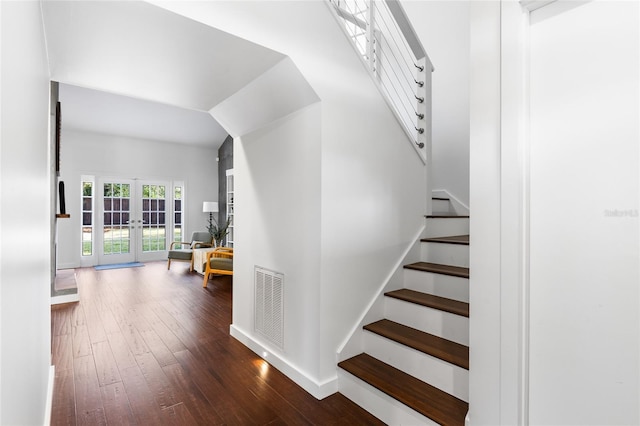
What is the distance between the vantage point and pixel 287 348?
2.45m

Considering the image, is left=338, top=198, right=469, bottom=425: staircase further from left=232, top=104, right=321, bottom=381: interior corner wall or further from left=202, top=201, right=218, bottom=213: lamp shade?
left=202, top=201, right=218, bottom=213: lamp shade

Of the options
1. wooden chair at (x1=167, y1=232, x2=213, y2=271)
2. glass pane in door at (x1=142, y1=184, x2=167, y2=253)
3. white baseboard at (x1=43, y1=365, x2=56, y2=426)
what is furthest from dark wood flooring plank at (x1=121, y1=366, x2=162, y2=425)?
glass pane in door at (x1=142, y1=184, x2=167, y2=253)

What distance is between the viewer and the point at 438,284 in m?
2.43

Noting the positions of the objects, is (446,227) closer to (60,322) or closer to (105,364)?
(105,364)

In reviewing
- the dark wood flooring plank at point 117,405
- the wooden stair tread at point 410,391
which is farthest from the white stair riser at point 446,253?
the dark wood flooring plank at point 117,405

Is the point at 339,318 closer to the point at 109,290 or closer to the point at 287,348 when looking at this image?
the point at 287,348

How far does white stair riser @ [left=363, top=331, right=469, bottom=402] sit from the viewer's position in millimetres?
1800

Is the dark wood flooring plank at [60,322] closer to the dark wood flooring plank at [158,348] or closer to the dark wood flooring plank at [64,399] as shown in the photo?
the dark wood flooring plank at [158,348]

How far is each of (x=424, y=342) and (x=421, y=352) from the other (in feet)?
0.33

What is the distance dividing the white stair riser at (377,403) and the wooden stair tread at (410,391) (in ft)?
0.12

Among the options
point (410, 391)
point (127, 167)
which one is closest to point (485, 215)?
point (410, 391)

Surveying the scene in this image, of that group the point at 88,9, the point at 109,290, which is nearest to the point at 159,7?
the point at 88,9

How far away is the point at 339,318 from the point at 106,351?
2.09m

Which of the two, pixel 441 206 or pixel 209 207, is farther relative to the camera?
pixel 209 207
